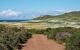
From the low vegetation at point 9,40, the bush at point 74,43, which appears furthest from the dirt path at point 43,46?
the bush at point 74,43

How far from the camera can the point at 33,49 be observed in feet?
104

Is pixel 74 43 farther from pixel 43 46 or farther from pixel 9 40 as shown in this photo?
pixel 43 46

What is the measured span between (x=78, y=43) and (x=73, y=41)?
2.05 feet

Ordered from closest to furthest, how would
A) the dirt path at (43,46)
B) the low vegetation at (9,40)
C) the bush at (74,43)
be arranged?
the low vegetation at (9,40) → the bush at (74,43) → the dirt path at (43,46)

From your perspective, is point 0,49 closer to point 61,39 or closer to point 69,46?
point 69,46

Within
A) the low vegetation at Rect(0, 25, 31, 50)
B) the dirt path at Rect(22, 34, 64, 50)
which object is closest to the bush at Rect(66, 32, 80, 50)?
the low vegetation at Rect(0, 25, 31, 50)

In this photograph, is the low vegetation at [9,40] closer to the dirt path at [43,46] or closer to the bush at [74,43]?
the dirt path at [43,46]

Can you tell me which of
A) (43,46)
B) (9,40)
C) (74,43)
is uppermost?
(9,40)

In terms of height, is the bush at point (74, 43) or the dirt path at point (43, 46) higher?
the bush at point (74, 43)

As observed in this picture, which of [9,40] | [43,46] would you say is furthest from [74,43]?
[43,46]

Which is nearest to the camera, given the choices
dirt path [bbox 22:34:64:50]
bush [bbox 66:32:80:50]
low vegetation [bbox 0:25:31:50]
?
low vegetation [bbox 0:25:31:50]

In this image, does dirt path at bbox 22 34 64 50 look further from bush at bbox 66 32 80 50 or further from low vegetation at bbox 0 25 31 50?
bush at bbox 66 32 80 50

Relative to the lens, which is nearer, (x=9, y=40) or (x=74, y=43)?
(x=74, y=43)

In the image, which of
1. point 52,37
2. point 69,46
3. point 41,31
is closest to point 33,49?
point 69,46
